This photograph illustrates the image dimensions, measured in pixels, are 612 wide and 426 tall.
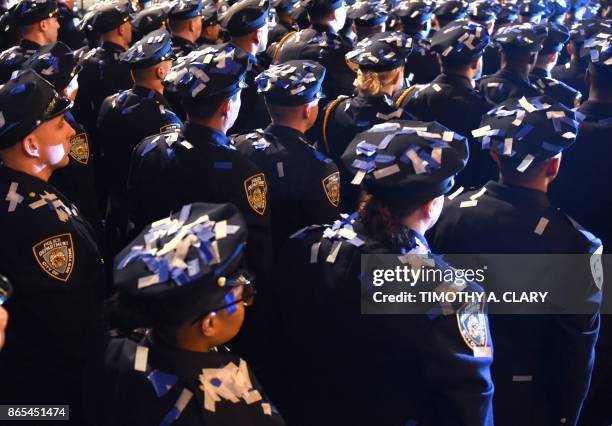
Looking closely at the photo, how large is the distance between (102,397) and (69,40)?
6.58m

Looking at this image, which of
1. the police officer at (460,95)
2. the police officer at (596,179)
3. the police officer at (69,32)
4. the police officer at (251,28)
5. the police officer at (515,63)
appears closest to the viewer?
the police officer at (596,179)

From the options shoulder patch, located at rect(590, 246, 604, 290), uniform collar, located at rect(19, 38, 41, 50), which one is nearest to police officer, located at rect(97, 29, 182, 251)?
uniform collar, located at rect(19, 38, 41, 50)

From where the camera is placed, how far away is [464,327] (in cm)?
191

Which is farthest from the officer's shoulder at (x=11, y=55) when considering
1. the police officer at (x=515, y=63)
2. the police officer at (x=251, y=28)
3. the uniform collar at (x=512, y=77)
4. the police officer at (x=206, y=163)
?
the uniform collar at (x=512, y=77)

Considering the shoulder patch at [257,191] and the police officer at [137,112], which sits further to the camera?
the police officer at [137,112]

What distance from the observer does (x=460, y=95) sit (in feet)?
14.0

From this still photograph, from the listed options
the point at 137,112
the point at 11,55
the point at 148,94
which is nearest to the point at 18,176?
the point at 137,112

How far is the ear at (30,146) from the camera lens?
2547mm

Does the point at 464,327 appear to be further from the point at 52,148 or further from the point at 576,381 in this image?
the point at 52,148

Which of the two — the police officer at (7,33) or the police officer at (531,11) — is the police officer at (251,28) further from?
the police officer at (531,11)

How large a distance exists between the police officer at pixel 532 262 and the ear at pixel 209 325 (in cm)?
126

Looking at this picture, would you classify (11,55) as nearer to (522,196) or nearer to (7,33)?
(7,33)

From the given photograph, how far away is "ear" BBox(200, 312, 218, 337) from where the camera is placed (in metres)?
1.68

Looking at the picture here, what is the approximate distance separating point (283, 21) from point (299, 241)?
4901mm
